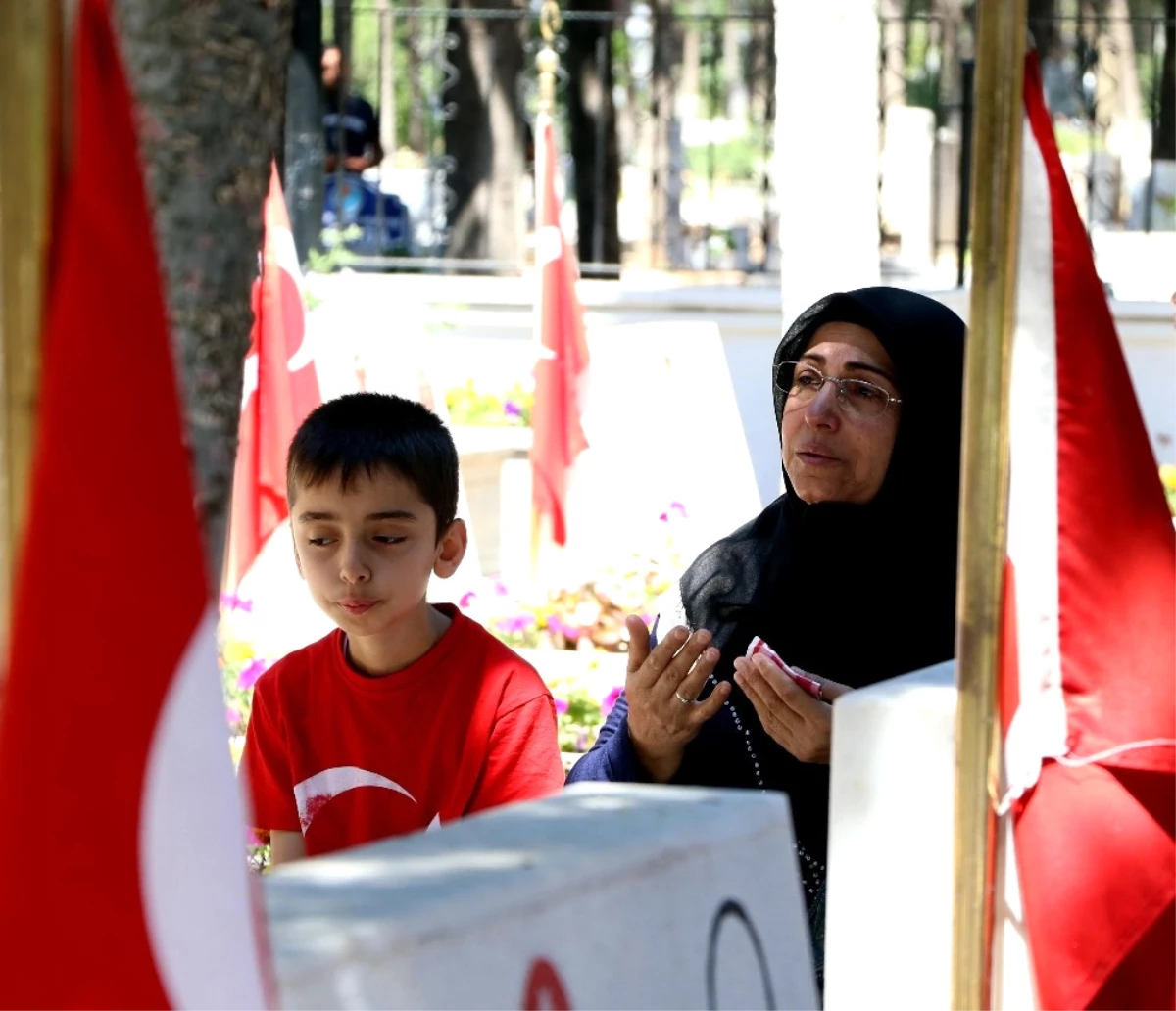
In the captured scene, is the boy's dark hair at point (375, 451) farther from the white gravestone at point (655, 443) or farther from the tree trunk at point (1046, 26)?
the tree trunk at point (1046, 26)

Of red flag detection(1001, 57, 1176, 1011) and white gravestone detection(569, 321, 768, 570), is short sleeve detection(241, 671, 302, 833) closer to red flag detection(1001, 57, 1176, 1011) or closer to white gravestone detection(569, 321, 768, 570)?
red flag detection(1001, 57, 1176, 1011)

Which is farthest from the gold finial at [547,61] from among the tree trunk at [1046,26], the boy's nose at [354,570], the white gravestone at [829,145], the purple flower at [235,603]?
the boy's nose at [354,570]

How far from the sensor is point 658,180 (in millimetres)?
11484

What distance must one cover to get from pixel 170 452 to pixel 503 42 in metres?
12.3

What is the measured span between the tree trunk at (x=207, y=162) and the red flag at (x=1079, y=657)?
1.56 meters

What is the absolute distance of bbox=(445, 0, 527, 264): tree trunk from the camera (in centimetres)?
1262

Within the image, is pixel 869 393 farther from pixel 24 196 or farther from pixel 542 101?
pixel 542 101

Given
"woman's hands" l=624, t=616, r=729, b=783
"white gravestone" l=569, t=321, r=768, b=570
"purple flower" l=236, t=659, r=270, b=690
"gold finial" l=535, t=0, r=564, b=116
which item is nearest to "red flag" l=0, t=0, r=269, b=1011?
"woman's hands" l=624, t=616, r=729, b=783

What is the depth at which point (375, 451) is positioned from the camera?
9.46ft

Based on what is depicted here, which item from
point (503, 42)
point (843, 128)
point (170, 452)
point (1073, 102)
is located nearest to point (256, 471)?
point (843, 128)

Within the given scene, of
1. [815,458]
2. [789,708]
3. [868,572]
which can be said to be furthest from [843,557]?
[789,708]

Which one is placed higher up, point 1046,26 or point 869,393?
point 1046,26

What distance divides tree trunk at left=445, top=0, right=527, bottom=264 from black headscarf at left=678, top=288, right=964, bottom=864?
9520 millimetres

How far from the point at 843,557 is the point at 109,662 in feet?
5.40
